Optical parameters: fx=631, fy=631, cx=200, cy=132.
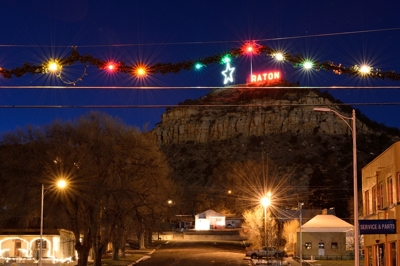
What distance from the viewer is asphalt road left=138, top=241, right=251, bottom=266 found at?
57031 mm

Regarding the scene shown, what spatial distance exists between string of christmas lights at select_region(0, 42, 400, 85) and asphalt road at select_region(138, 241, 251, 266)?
119ft

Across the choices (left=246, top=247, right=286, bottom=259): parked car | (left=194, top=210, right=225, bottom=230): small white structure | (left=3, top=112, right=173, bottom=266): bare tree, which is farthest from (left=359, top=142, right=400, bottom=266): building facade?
(left=194, top=210, right=225, bottom=230): small white structure

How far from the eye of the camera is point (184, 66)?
21.5 meters

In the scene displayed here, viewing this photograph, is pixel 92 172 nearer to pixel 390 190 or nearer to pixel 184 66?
pixel 390 190

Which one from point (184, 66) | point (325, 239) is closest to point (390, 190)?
point (184, 66)

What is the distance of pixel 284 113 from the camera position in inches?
7643

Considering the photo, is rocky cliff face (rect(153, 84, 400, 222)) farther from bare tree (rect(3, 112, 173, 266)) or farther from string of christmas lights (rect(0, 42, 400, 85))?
string of christmas lights (rect(0, 42, 400, 85))

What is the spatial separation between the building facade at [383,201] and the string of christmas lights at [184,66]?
939 centimetres

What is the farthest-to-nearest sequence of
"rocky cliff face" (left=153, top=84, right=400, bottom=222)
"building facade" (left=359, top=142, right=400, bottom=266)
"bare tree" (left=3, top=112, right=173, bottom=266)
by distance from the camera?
"rocky cliff face" (left=153, top=84, right=400, bottom=222), "bare tree" (left=3, top=112, right=173, bottom=266), "building facade" (left=359, top=142, right=400, bottom=266)

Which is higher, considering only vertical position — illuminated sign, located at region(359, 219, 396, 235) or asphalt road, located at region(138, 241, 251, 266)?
illuminated sign, located at region(359, 219, 396, 235)

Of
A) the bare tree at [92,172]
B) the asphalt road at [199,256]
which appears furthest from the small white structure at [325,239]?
the bare tree at [92,172]

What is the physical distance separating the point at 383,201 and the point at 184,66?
16.3 m

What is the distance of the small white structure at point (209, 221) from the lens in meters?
114

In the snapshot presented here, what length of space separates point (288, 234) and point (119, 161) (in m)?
35.7
